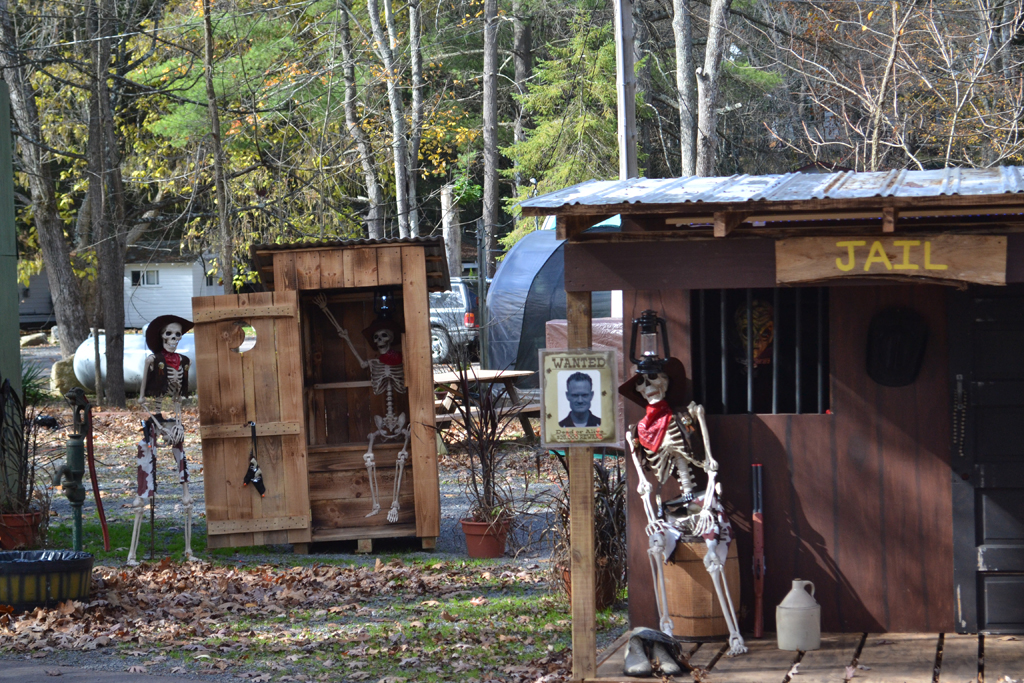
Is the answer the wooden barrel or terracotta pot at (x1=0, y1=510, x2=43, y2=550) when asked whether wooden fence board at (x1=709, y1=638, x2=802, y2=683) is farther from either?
terracotta pot at (x1=0, y1=510, x2=43, y2=550)

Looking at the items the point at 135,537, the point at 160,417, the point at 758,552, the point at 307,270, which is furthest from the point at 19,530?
the point at 758,552

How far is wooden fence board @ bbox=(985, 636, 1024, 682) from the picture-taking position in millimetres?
5594

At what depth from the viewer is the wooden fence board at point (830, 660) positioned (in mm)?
5617

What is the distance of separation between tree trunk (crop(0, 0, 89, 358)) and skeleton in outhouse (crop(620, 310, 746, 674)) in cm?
1680

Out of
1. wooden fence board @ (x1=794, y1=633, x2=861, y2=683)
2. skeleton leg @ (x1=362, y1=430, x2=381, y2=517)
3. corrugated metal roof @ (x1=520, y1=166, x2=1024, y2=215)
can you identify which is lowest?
wooden fence board @ (x1=794, y1=633, x2=861, y2=683)

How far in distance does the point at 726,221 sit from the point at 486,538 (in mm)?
4788

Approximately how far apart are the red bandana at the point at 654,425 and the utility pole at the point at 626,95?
6402 mm

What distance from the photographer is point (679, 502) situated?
6371 mm

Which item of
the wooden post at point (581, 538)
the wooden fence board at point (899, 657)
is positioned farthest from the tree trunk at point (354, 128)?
the wooden fence board at point (899, 657)

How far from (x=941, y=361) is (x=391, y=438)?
515 centimetres

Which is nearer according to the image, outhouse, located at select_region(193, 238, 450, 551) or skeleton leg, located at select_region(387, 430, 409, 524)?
outhouse, located at select_region(193, 238, 450, 551)

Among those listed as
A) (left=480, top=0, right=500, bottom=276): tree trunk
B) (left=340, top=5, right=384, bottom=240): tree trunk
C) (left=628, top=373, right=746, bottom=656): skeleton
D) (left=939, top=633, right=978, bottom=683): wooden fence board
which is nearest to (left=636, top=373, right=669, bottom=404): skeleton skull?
(left=628, top=373, right=746, bottom=656): skeleton

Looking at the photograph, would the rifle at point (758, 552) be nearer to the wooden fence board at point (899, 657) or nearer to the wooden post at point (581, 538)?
the wooden fence board at point (899, 657)

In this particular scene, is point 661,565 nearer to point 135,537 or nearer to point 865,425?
point 865,425
